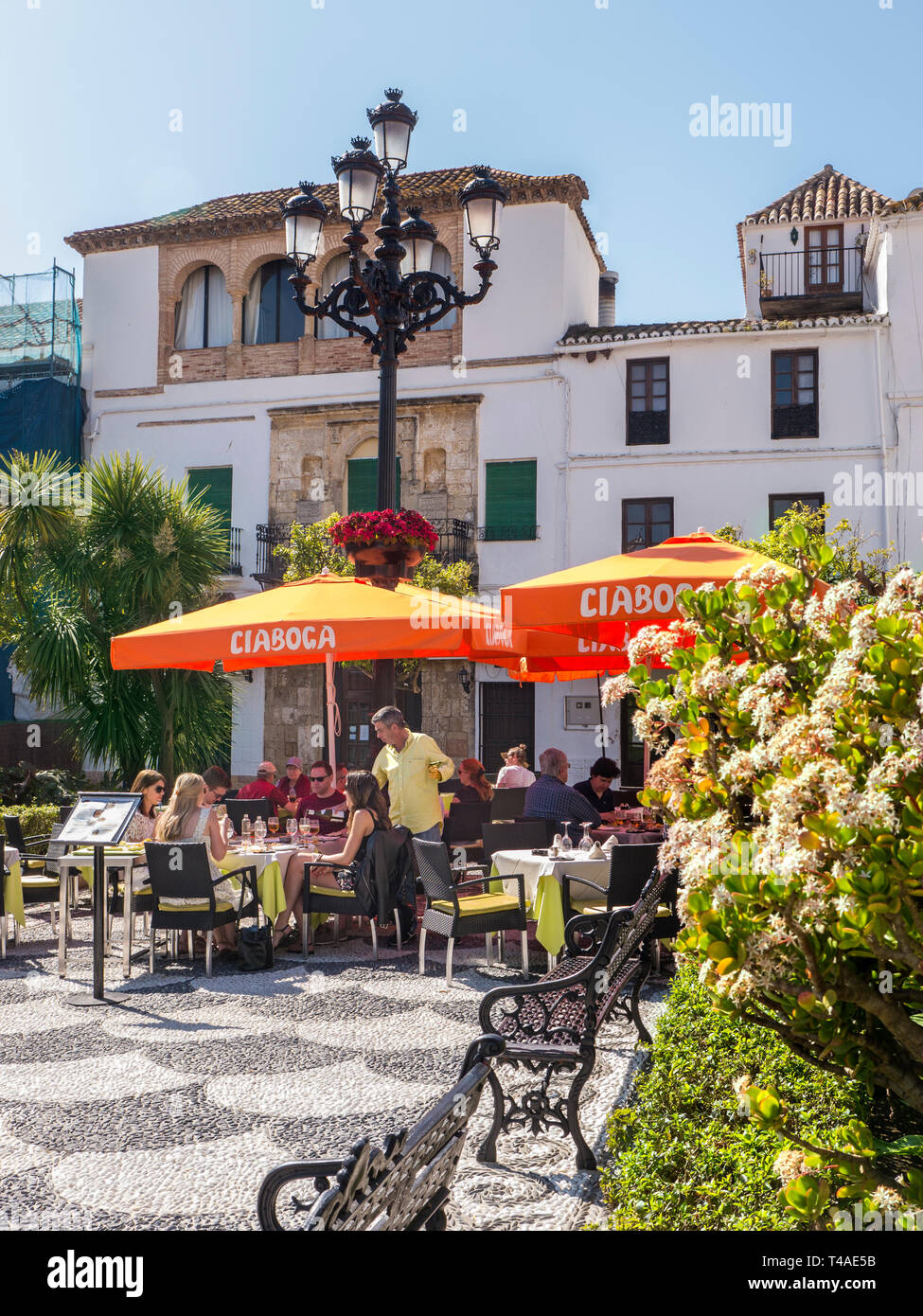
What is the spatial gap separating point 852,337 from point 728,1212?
21.7 meters

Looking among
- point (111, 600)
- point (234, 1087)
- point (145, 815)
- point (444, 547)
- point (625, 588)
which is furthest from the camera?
point (444, 547)

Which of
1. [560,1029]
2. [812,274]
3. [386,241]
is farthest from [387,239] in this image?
[812,274]

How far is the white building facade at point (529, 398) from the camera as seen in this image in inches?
861

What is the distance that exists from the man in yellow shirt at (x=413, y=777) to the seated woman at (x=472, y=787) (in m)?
1.64

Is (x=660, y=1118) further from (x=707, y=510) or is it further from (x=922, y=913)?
(x=707, y=510)

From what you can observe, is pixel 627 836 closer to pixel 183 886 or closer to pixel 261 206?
pixel 183 886

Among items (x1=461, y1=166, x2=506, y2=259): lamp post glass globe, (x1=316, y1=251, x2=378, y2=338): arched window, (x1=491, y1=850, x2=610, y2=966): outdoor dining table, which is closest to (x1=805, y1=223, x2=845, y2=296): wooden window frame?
(x1=316, y1=251, x2=378, y2=338): arched window

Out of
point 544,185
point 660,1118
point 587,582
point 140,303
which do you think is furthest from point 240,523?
point 660,1118

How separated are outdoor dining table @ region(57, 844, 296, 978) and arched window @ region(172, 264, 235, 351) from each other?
20.3 metres

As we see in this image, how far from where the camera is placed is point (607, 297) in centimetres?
3005

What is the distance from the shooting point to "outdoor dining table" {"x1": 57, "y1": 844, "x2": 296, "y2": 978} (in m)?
7.63

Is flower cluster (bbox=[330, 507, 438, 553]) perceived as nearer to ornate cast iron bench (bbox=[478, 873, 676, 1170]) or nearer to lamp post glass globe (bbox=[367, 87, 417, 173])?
lamp post glass globe (bbox=[367, 87, 417, 173])

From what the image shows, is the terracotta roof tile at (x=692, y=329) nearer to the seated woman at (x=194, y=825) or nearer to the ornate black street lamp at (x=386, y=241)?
the ornate black street lamp at (x=386, y=241)

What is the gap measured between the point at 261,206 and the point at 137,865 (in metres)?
22.5
